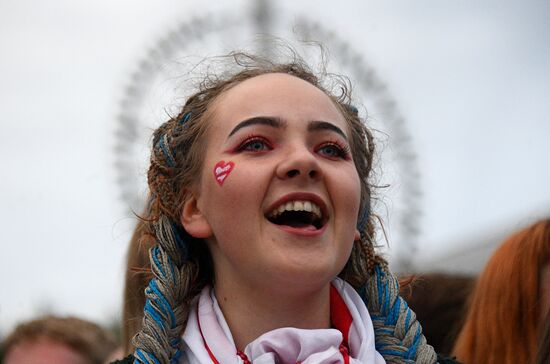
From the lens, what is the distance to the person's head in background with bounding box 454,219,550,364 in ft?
11.4

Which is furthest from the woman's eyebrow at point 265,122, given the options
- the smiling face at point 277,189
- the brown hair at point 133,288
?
the brown hair at point 133,288

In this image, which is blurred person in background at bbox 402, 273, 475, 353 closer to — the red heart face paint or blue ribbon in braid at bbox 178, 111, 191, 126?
blue ribbon in braid at bbox 178, 111, 191, 126

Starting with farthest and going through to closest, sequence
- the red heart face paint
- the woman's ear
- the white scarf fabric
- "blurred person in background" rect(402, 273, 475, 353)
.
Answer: "blurred person in background" rect(402, 273, 475, 353)
the woman's ear
the red heart face paint
the white scarf fabric

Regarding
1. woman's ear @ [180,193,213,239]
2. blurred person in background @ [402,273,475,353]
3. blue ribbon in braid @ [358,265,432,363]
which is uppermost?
woman's ear @ [180,193,213,239]

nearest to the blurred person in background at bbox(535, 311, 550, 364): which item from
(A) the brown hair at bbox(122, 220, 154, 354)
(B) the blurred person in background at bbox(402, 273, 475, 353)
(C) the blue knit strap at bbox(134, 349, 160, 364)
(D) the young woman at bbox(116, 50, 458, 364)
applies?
(D) the young woman at bbox(116, 50, 458, 364)

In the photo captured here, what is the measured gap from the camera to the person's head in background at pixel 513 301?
3471 mm

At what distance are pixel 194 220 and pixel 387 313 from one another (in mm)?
662

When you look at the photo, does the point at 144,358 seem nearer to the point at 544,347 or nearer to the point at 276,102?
the point at 276,102

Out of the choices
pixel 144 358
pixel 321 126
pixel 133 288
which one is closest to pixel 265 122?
pixel 321 126

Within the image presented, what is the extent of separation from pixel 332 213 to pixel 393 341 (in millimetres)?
451

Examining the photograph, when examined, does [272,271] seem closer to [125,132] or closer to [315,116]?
[315,116]

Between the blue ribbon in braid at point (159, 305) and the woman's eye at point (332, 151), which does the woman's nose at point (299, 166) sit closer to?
the woman's eye at point (332, 151)

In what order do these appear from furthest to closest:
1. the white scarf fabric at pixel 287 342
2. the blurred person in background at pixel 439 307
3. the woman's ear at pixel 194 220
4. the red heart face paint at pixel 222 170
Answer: the blurred person in background at pixel 439 307 → the woman's ear at pixel 194 220 → the red heart face paint at pixel 222 170 → the white scarf fabric at pixel 287 342

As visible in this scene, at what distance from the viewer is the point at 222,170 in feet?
8.49
